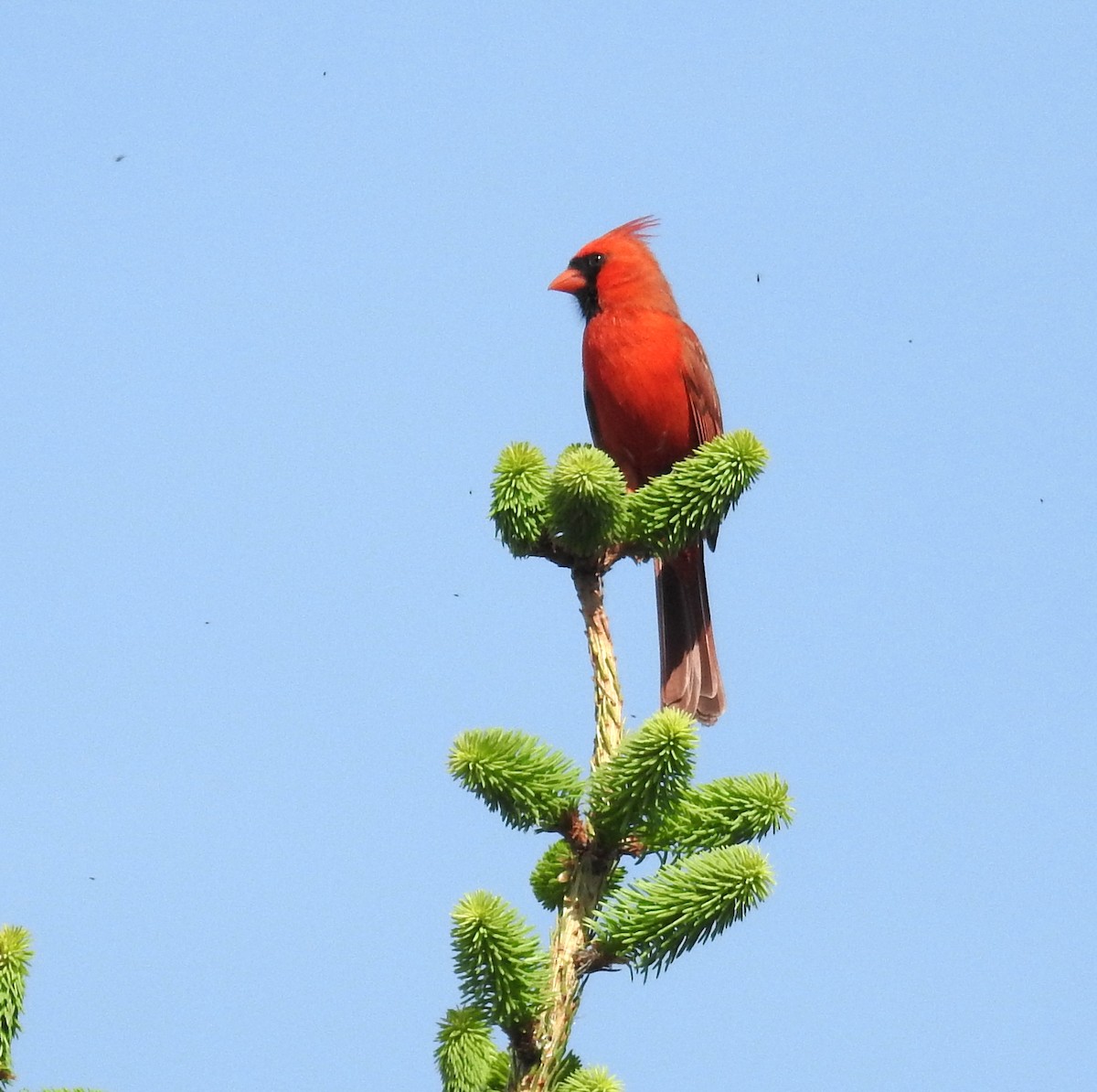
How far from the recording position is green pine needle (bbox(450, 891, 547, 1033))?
205cm

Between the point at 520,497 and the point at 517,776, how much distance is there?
66cm

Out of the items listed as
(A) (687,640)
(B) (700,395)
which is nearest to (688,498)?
(A) (687,640)

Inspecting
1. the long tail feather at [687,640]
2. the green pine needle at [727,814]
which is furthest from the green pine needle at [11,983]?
the long tail feather at [687,640]

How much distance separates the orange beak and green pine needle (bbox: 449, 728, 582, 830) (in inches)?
142

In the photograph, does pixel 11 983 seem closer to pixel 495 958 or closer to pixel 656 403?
pixel 495 958

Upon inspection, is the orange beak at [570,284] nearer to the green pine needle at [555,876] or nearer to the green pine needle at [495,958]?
the green pine needle at [555,876]

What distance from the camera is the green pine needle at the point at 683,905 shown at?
6.91ft

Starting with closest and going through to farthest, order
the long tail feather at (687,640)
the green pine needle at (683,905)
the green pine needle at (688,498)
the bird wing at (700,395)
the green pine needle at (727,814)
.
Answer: the green pine needle at (683,905) < the green pine needle at (727,814) < the green pine needle at (688,498) < the long tail feather at (687,640) < the bird wing at (700,395)

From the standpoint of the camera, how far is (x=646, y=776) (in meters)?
2.20

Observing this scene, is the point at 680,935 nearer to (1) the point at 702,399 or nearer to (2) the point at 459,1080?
(2) the point at 459,1080

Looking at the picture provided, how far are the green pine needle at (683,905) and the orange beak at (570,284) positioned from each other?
379 cm

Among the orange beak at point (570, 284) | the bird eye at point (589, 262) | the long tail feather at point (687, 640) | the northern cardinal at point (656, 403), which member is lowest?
the long tail feather at point (687, 640)

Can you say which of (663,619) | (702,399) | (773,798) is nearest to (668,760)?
(773,798)

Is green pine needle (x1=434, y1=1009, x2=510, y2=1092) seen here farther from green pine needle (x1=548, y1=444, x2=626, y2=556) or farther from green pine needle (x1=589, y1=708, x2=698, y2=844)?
green pine needle (x1=548, y1=444, x2=626, y2=556)
